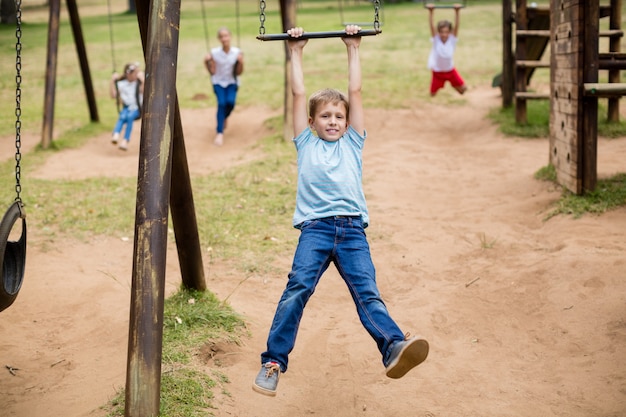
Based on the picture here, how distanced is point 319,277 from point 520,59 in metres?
7.65

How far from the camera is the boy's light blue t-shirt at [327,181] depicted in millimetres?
3762

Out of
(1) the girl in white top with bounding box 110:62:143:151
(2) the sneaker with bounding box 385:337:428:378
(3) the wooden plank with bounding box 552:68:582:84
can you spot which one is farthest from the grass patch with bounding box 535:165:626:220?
(1) the girl in white top with bounding box 110:62:143:151

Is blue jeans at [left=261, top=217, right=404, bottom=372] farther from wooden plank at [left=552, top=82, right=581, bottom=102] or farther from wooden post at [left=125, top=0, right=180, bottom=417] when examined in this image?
wooden plank at [left=552, top=82, right=581, bottom=102]

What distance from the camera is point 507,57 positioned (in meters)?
11.1

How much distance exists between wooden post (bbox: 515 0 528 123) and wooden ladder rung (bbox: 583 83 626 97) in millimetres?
3620

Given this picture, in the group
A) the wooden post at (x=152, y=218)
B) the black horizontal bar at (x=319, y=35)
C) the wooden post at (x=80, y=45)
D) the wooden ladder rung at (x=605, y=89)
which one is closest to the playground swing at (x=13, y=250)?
the wooden post at (x=152, y=218)

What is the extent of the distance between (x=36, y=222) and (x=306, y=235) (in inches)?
178

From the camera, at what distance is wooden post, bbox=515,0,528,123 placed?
33.2 feet

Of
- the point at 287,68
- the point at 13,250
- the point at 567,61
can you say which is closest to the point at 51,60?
the point at 287,68

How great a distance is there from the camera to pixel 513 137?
986 centimetres

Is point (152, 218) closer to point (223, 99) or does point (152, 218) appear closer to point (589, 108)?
point (589, 108)

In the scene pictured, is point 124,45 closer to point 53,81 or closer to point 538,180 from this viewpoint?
point 53,81

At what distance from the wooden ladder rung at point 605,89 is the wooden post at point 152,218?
417 centimetres

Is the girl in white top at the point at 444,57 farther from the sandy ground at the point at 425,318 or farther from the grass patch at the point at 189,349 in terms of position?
the grass patch at the point at 189,349
